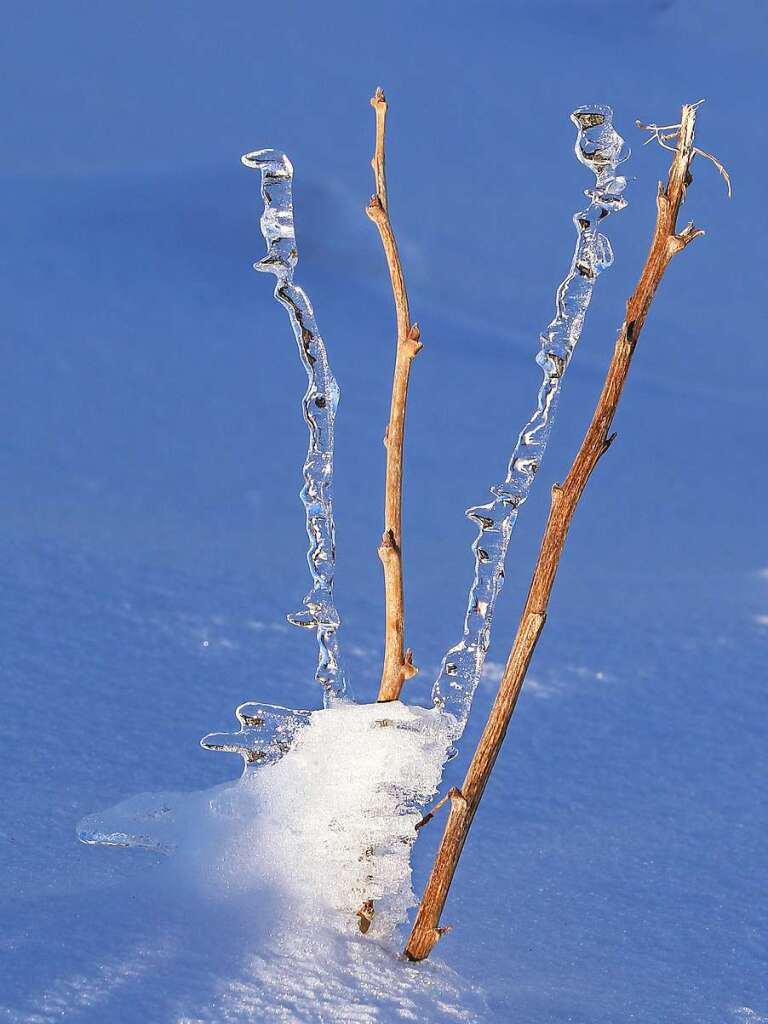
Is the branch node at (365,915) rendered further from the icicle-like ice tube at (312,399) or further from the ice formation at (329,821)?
the icicle-like ice tube at (312,399)

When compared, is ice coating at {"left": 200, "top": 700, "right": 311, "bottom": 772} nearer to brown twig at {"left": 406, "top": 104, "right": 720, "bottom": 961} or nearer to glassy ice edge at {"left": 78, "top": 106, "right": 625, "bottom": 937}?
glassy ice edge at {"left": 78, "top": 106, "right": 625, "bottom": 937}

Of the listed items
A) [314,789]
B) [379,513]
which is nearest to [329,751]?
[314,789]

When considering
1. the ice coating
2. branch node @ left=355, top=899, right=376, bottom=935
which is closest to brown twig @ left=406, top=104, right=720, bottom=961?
branch node @ left=355, top=899, right=376, bottom=935

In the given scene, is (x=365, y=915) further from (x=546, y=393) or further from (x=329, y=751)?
(x=546, y=393)

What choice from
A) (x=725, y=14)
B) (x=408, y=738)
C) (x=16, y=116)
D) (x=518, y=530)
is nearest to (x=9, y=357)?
(x=518, y=530)

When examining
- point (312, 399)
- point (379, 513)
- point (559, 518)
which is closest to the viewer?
point (559, 518)

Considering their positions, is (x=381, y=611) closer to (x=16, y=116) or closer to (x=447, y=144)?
(x=447, y=144)
